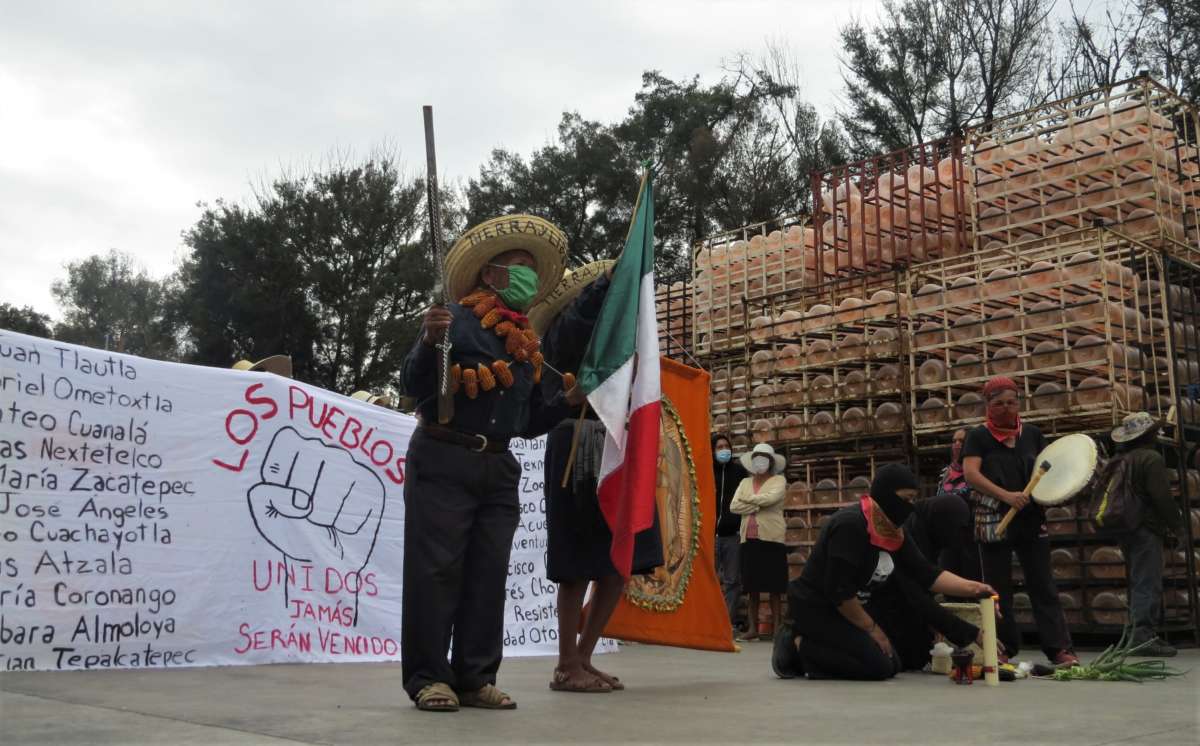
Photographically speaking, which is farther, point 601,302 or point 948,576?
point 948,576

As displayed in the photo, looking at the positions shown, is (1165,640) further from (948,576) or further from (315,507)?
(315,507)

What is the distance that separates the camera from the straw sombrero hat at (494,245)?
17.2 ft

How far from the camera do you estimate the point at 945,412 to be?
11227mm

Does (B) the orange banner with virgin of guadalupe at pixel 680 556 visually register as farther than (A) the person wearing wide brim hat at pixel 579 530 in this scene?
Yes

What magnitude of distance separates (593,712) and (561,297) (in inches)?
91.3

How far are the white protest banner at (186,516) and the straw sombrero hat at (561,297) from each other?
2.39 meters

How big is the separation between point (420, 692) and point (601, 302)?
7.05ft

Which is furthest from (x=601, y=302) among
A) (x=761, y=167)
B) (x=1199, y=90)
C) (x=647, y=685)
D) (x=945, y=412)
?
(x=761, y=167)

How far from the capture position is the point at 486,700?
4754 millimetres

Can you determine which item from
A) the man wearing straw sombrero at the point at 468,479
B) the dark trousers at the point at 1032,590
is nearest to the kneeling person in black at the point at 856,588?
the dark trousers at the point at 1032,590

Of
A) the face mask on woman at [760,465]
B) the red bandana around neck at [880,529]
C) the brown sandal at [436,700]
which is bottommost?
the brown sandal at [436,700]

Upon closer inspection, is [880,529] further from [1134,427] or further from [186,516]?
[186,516]

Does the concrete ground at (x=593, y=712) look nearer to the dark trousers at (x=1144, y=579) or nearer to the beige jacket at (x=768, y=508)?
the dark trousers at (x=1144, y=579)

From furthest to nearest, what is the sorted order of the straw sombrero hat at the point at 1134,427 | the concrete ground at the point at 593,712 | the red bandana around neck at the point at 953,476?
the red bandana around neck at the point at 953,476 < the straw sombrero hat at the point at 1134,427 < the concrete ground at the point at 593,712
